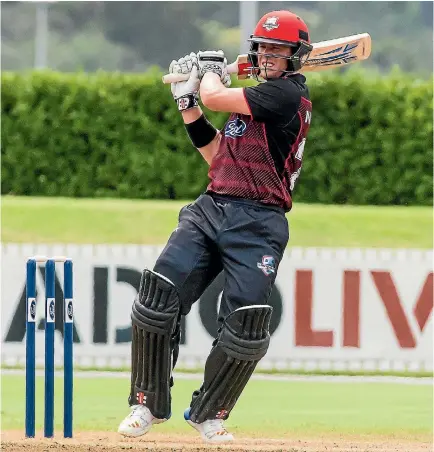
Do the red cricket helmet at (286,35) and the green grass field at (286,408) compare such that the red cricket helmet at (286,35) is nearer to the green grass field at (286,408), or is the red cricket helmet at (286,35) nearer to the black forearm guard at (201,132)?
the black forearm guard at (201,132)

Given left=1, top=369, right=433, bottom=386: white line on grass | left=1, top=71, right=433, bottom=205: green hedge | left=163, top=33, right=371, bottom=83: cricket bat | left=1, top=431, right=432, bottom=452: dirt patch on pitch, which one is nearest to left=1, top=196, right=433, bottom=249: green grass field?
left=1, top=71, right=433, bottom=205: green hedge

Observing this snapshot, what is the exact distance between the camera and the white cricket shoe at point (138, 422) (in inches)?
227

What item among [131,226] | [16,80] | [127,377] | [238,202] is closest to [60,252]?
[127,377]

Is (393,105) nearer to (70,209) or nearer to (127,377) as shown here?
(70,209)

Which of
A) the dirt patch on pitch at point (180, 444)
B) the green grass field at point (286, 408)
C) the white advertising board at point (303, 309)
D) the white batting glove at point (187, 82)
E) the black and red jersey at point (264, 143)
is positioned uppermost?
the white batting glove at point (187, 82)

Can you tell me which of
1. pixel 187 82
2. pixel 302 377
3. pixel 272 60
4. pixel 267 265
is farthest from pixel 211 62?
pixel 302 377

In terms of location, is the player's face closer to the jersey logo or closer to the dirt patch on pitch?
the jersey logo

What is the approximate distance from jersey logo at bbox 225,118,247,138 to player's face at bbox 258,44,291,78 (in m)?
0.26

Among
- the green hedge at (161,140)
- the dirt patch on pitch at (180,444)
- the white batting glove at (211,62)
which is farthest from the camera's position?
the green hedge at (161,140)

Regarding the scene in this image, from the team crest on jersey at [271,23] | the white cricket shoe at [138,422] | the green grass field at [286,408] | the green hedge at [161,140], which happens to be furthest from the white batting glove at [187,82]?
the green hedge at [161,140]

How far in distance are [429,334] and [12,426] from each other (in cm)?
351

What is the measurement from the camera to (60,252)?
367 inches

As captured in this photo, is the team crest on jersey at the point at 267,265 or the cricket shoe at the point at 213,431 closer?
the team crest on jersey at the point at 267,265

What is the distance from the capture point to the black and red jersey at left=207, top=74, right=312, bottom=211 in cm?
576
